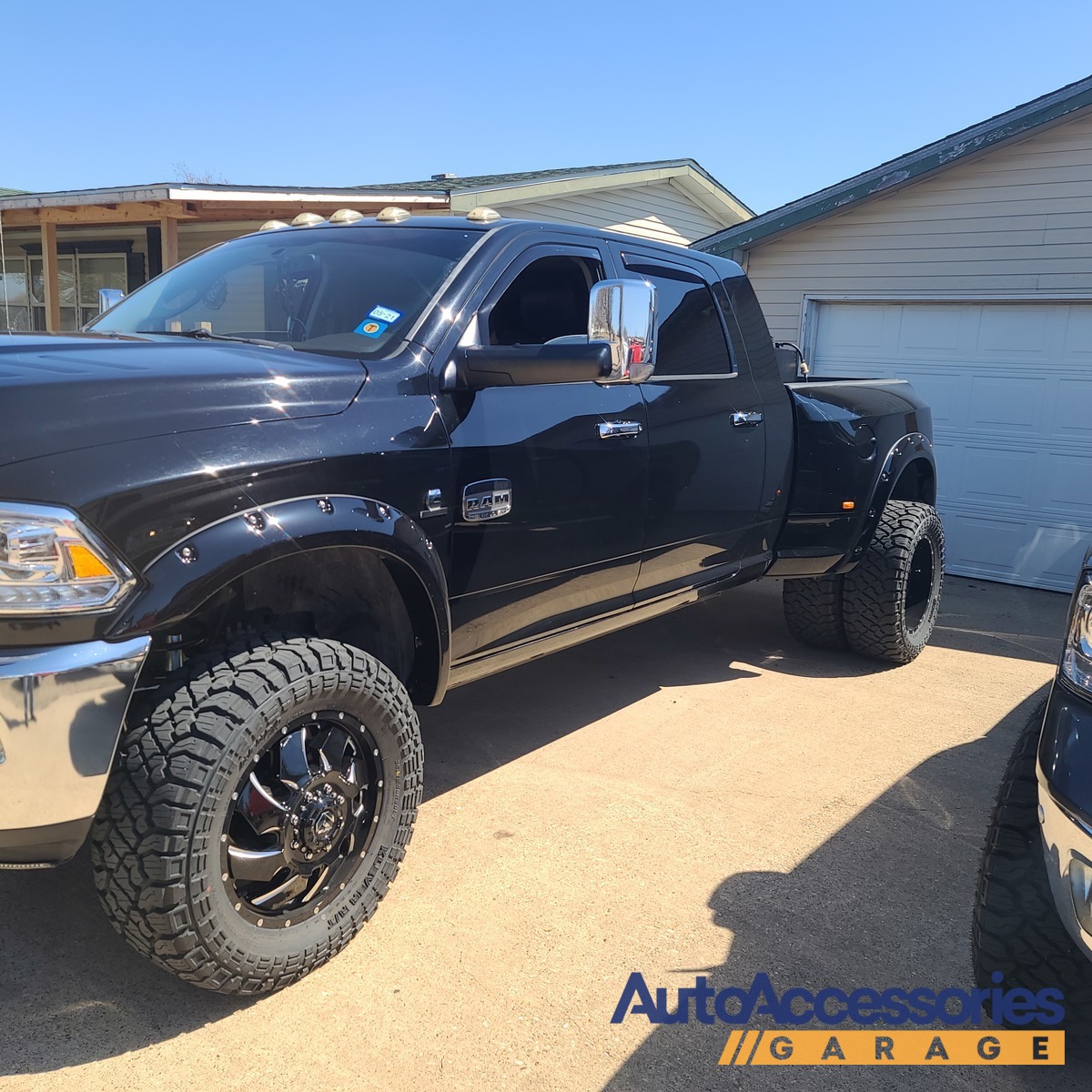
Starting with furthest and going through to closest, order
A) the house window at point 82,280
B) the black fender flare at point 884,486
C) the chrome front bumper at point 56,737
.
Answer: the house window at point 82,280 < the black fender flare at point 884,486 < the chrome front bumper at point 56,737

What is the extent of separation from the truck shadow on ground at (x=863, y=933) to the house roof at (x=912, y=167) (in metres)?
5.94

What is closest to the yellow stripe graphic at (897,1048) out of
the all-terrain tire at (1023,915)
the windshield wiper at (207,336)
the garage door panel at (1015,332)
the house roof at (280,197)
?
the all-terrain tire at (1023,915)

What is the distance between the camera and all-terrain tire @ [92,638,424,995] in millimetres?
2219

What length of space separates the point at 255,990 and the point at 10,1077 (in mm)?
541

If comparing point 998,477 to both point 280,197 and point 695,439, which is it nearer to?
point 695,439

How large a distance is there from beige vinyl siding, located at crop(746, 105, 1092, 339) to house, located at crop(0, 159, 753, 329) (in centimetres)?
184

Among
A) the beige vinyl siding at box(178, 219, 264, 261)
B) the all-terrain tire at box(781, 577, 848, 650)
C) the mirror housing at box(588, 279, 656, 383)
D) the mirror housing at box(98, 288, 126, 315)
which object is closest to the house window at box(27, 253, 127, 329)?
the beige vinyl siding at box(178, 219, 264, 261)

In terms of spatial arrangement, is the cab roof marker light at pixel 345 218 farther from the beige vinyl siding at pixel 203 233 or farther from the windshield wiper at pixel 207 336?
the beige vinyl siding at pixel 203 233

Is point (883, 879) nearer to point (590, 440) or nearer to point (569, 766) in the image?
point (569, 766)

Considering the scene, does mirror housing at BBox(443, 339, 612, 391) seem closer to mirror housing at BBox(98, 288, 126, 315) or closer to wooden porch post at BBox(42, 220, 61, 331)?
mirror housing at BBox(98, 288, 126, 315)

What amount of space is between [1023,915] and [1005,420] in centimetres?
673

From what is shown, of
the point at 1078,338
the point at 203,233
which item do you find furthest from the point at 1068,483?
the point at 203,233

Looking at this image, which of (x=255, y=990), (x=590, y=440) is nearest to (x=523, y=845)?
(x=255, y=990)

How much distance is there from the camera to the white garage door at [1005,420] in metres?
7.90
